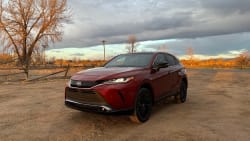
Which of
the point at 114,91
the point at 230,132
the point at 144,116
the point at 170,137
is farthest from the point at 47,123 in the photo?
the point at 230,132

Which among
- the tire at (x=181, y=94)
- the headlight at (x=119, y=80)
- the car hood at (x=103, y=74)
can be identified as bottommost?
the tire at (x=181, y=94)

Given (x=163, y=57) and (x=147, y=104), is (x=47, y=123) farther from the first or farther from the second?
(x=163, y=57)

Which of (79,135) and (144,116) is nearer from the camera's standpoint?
(79,135)

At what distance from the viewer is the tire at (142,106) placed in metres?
5.32

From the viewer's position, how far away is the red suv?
493cm

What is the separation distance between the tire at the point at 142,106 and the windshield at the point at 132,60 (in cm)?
81

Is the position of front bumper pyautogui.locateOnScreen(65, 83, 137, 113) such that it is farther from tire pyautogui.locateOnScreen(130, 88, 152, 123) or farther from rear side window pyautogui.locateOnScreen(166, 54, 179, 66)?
rear side window pyautogui.locateOnScreen(166, 54, 179, 66)

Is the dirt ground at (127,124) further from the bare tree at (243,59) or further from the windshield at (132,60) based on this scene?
the bare tree at (243,59)

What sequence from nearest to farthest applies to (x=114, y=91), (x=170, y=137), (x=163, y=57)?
(x=170, y=137)
(x=114, y=91)
(x=163, y=57)

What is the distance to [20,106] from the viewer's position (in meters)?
7.35

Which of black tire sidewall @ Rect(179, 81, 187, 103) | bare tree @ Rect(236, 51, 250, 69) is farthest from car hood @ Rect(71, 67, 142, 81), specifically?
bare tree @ Rect(236, 51, 250, 69)

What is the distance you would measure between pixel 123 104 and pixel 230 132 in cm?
220

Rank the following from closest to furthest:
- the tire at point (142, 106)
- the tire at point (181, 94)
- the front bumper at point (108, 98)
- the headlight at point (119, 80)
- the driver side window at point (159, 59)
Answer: the front bumper at point (108, 98)
the headlight at point (119, 80)
the tire at point (142, 106)
the driver side window at point (159, 59)
the tire at point (181, 94)

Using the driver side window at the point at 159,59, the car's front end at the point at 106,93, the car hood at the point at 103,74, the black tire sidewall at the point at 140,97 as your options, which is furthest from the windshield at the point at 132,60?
the car's front end at the point at 106,93
